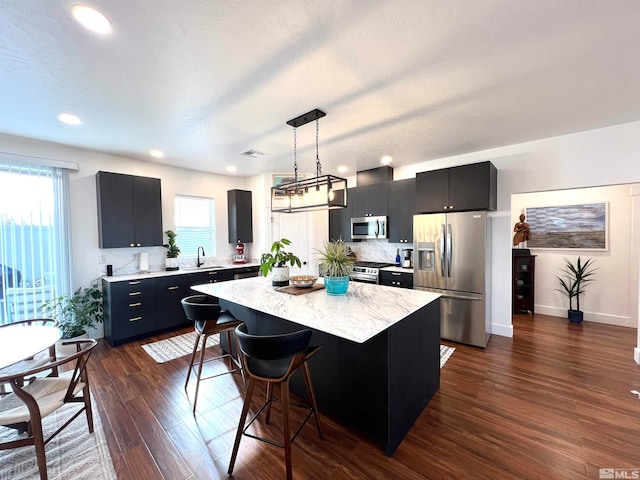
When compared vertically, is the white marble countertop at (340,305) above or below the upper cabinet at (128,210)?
below

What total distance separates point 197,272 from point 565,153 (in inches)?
221

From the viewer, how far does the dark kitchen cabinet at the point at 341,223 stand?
5.26m

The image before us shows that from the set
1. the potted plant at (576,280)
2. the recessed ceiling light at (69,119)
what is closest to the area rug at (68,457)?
the recessed ceiling light at (69,119)

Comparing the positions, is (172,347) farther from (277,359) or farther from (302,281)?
(277,359)

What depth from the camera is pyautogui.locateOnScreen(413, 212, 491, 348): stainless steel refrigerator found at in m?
3.53

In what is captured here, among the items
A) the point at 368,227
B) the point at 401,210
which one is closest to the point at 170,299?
the point at 368,227

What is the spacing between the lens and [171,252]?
4625 millimetres

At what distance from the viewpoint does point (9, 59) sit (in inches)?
72.1

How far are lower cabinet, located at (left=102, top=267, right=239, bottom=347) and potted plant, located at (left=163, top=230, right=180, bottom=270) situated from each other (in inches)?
16.5

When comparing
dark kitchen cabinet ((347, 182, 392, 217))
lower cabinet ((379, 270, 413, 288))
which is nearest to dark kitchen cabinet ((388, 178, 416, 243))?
dark kitchen cabinet ((347, 182, 392, 217))

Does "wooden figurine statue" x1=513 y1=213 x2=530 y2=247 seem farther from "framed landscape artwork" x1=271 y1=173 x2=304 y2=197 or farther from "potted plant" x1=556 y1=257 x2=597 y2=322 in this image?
"framed landscape artwork" x1=271 y1=173 x2=304 y2=197

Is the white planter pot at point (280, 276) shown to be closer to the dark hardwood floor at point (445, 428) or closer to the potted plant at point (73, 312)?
the dark hardwood floor at point (445, 428)

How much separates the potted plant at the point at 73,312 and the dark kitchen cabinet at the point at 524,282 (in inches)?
278

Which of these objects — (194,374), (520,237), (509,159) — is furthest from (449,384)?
(520,237)
